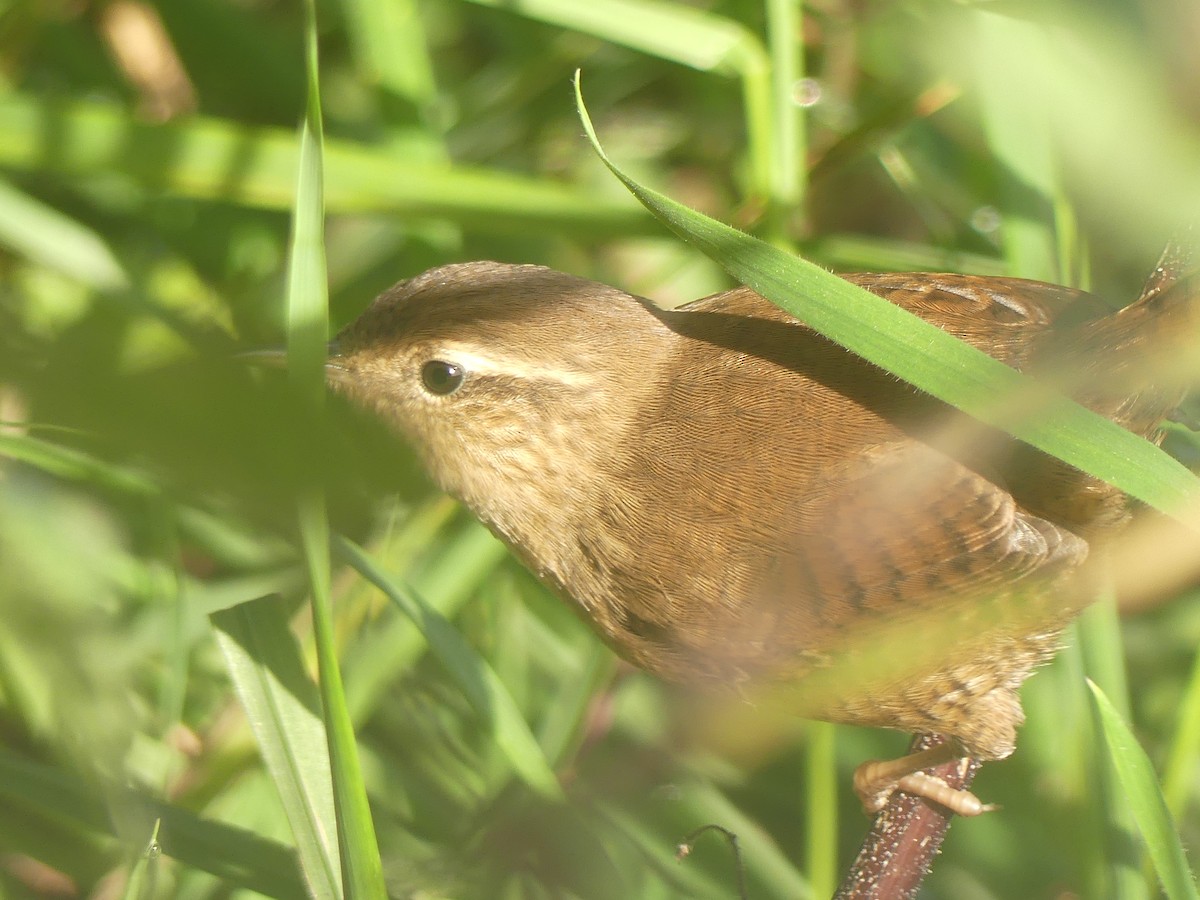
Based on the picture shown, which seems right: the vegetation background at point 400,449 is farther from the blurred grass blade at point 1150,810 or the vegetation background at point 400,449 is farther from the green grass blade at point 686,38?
the blurred grass blade at point 1150,810

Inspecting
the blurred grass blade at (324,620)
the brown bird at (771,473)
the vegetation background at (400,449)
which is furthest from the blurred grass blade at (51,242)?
the blurred grass blade at (324,620)

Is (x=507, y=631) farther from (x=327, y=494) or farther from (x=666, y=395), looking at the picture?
(x=327, y=494)

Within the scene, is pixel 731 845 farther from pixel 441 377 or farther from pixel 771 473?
pixel 441 377

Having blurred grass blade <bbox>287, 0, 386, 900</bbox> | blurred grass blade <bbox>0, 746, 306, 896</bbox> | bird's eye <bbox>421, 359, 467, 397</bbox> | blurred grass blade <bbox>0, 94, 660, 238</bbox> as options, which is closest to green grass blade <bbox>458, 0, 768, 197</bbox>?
blurred grass blade <bbox>0, 94, 660, 238</bbox>

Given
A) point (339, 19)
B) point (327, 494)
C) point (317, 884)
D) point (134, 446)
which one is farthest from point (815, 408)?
point (339, 19)

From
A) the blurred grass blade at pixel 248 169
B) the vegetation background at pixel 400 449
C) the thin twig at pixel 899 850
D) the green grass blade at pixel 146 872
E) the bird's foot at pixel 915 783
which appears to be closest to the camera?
the vegetation background at pixel 400 449

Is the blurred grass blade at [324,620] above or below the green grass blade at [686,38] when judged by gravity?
below

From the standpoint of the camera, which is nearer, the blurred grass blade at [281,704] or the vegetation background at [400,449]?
the vegetation background at [400,449]
